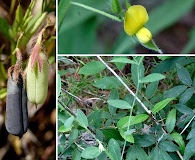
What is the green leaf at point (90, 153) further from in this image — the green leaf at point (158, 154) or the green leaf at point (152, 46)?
the green leaf at point (152, 46)

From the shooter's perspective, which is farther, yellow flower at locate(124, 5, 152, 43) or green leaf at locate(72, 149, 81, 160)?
green leaf at locate(72, 149, 81, 160)

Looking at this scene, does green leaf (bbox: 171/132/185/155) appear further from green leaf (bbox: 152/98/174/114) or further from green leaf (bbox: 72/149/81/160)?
green leaf (bbox: 72/149/81/160)

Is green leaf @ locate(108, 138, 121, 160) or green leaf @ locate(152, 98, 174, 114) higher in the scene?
green leaf @ locate(152, 98, 174, 114)

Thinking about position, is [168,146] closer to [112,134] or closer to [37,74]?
[112,134]

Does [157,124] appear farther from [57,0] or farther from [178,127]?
[57,0]

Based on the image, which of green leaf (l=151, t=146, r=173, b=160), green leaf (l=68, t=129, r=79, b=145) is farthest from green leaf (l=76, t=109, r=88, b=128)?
green leaf (l=151, t=146, r=173, b=160)

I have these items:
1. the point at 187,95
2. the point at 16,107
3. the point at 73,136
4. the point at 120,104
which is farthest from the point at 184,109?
the point at 16,107
